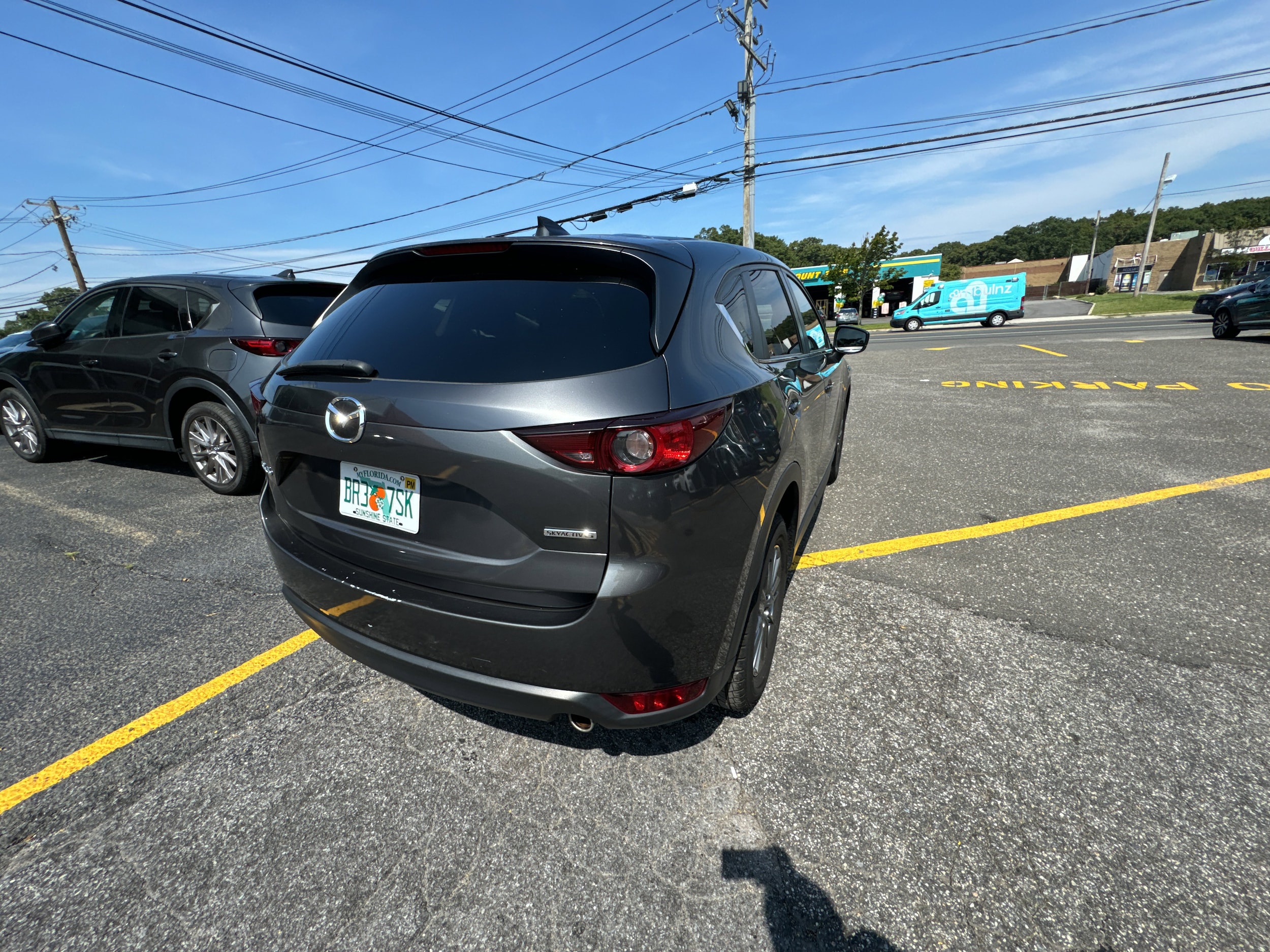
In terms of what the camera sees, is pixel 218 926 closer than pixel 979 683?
Yes

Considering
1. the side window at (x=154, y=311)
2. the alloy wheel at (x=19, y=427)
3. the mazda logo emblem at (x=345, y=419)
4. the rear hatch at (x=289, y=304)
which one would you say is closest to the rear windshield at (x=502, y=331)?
the mazda logo emblem at (x=345, y=419)

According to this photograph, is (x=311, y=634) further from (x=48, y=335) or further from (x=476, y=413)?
(x=48, y=335)

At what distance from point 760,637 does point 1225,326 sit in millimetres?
17920

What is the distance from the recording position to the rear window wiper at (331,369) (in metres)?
1.82

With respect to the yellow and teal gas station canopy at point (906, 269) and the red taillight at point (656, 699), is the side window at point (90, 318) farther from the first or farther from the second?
the yellow and teal gas station canopy at point (906, 269)

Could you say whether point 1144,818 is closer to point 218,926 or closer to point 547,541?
point 547,541

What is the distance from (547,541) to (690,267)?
1.07 meters

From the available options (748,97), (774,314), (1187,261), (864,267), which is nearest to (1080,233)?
(1187,261)

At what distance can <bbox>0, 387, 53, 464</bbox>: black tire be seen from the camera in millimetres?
5680

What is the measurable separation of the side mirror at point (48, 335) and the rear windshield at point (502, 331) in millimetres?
4866

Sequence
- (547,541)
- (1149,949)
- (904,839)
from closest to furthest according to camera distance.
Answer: (1149,949), (547,541), (904,839)

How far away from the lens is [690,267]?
2023mm

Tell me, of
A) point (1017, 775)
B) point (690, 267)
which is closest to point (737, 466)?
point (690, 267)

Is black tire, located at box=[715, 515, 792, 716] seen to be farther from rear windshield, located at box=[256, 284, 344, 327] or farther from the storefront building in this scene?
the storefront building
